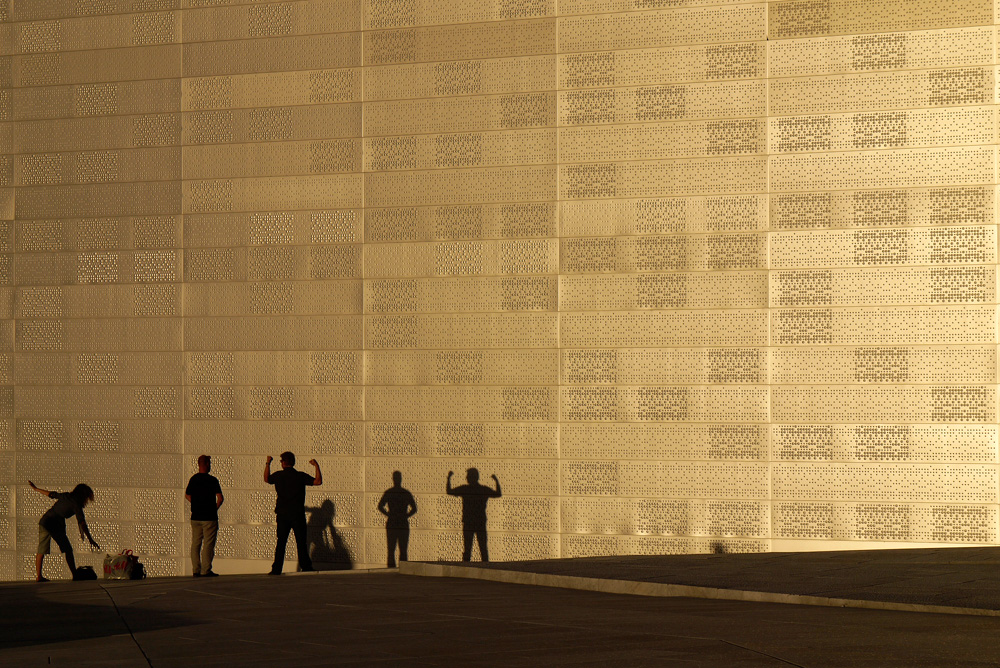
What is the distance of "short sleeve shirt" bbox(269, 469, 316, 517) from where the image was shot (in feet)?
56.4

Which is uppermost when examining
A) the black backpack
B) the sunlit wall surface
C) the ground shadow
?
the sunlit wall surface

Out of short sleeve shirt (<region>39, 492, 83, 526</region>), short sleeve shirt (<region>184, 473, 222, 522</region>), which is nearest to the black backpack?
short sleeve shirt (<region>39, 492, 83, 526</region>)

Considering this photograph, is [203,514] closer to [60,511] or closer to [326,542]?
[60,511]

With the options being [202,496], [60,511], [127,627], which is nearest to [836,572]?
[127,627]

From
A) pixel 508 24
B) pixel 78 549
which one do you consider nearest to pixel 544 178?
pixel 508 24

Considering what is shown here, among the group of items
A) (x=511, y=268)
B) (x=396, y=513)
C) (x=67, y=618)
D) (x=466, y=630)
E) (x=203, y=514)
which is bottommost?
(x=67, y=618)

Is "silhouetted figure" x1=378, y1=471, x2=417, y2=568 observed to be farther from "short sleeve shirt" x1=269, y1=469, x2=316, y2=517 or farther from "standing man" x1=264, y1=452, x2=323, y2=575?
"short sleeve shirt" x1=269, y1=469, x2=316, y2=517

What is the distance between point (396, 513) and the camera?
755 inches

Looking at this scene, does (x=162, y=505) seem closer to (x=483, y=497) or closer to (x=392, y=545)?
(x=392, y=545)

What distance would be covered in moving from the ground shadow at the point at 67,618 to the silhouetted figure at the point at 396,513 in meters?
6.03

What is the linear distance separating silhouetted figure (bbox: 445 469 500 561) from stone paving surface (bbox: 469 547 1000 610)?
3552 mm

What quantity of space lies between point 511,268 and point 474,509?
3.79 metres

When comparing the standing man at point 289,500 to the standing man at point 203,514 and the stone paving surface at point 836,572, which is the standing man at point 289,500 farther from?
the stone paving surface at point 836,572

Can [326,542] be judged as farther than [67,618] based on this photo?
Yes
